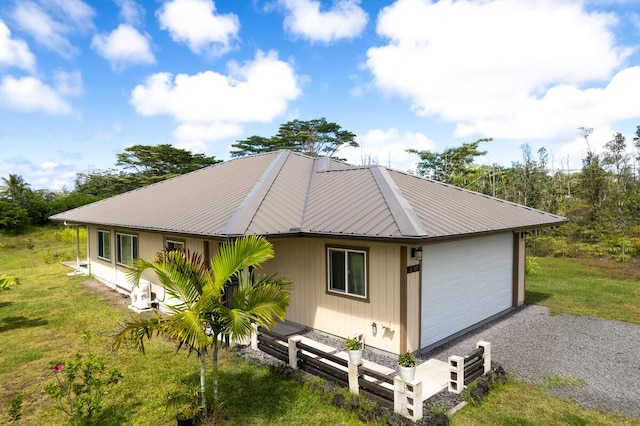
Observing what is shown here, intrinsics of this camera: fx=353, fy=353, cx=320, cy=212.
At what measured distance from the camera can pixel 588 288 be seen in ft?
44.4

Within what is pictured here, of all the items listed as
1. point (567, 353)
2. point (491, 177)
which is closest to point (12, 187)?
point (567, 353)

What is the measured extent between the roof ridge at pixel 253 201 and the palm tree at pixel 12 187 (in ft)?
99.8

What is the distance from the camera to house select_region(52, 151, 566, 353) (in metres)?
7.45

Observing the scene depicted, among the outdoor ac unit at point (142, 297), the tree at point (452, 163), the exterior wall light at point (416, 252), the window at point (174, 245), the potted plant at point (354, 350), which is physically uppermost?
the tree at point (452, 163)

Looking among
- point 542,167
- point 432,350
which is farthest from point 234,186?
point 542,167

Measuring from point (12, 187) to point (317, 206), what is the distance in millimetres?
35356

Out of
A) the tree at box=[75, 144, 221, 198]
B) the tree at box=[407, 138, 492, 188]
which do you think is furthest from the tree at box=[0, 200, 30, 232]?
the tree at box=[407, 138, 492, 188]

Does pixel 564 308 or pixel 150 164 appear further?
pixel 150 164

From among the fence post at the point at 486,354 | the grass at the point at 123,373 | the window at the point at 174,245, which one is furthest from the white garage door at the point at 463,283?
the window at the point at 174,245

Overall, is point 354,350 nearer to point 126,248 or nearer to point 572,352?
point 572,352

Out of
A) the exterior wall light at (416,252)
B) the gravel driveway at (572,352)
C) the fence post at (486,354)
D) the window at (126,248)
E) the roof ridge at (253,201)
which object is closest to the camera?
the gravel driveway at (572,352)

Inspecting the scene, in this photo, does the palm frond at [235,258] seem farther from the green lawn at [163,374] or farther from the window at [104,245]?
the window at [104,245]

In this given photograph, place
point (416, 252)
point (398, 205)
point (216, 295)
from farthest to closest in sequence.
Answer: point (398, 205) < point (416, 252) < point (216, 295)

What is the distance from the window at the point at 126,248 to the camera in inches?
500
